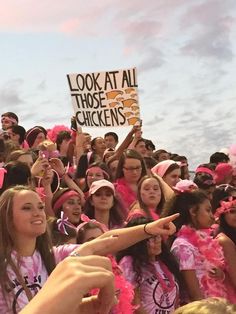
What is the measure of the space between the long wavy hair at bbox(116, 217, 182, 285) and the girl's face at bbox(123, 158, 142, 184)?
1.56 m

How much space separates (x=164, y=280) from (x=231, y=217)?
1255 millimetres

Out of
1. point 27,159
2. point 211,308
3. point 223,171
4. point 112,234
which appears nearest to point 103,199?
point 27,159

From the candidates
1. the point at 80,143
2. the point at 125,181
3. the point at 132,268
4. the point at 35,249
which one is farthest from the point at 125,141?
the point at 35,249

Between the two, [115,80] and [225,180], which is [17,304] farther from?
[115,80]

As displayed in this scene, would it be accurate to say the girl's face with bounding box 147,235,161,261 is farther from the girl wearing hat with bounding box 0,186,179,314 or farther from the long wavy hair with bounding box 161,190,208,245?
the girl wearing hat with bounding box 0,186,179,314

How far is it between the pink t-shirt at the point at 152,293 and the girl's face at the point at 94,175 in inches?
68.0

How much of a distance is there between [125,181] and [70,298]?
4812 millimetres

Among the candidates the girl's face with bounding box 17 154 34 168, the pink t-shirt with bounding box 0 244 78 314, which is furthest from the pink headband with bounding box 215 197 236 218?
the pink t-shirt with bounding box 0 244 78 314

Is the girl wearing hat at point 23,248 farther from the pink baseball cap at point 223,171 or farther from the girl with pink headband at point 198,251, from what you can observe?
the pink baseball cap at point 223,171

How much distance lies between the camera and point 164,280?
12.7 feet

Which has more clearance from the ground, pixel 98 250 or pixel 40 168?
pixel 40 168

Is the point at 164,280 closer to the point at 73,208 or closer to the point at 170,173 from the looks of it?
the point at 73,208

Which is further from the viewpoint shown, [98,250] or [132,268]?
[132,268]

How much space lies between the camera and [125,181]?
570 cm
